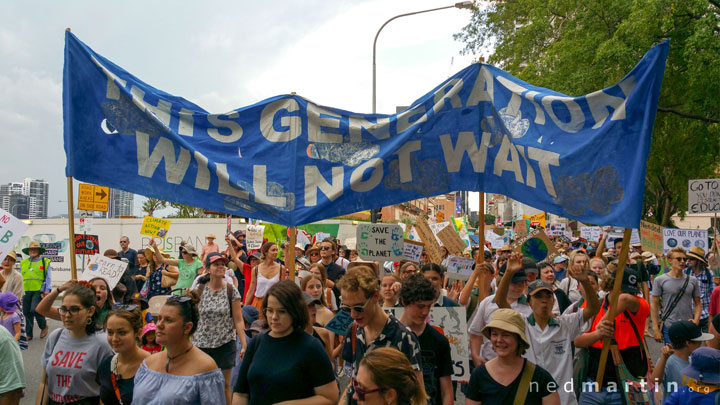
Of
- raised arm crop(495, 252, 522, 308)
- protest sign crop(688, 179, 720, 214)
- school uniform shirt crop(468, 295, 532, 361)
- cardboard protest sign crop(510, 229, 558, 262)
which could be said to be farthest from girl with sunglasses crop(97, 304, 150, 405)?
protest sign crop(688, 179, 720, 214)

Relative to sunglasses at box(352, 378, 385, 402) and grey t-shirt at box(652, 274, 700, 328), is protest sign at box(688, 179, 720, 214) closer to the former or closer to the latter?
grey t-shirt at box(652, 274, 700, 328)

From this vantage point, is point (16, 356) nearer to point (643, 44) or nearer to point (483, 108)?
point (483, 108)

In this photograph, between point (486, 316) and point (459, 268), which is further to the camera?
point (459, 268)

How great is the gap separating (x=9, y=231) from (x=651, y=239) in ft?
45.7

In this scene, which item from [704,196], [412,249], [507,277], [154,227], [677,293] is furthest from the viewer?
[154,227]

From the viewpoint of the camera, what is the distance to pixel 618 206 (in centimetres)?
436

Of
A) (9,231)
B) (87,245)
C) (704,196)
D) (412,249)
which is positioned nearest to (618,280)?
(412,249)

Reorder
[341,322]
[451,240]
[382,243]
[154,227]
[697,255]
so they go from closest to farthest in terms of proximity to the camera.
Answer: [341,322], [382,243], [697,255], [451,240], [154,227]

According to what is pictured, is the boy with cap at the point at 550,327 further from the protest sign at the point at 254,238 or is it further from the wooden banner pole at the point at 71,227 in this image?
the protest sign at the point at 254,238

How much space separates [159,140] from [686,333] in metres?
4.80

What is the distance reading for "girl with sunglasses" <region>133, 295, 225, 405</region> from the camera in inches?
129

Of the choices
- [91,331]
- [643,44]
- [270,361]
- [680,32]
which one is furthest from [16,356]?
[680,32]

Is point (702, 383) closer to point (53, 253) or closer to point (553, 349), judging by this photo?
point (553, 349)

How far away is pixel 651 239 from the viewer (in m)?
14.8
